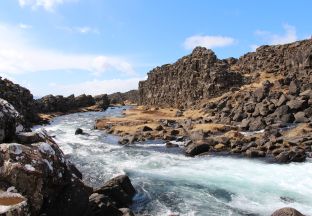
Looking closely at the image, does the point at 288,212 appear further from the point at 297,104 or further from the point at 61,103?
the point at 61,103

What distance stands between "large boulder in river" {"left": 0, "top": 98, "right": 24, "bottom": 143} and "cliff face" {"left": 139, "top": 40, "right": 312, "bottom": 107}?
66.4 meters

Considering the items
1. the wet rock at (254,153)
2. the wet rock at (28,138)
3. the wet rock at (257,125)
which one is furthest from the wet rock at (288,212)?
the wet rock at (257,125)

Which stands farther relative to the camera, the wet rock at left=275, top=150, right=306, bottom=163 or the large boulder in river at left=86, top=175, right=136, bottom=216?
the wet rock at left=275, top=150, right=306, bottom=163

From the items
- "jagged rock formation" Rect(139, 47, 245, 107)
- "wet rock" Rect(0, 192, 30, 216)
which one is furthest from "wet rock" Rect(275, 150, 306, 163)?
"jagged rock formation" Rect(139, 47, 245, 107)

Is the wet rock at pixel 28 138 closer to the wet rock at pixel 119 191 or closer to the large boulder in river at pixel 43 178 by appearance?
the large boulder in river at pixel 43 178

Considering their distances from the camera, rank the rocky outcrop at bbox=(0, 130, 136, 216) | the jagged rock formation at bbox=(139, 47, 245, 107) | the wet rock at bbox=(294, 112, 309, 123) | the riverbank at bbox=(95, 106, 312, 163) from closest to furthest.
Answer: the rocky outcrop at bbox=(0, 130, 136, 216) < the riverbank at bbox=(95, 106, 312, 163) < the wet rock at bbox=(294, 112, 309, 123) < the jagged rock formation at bbox=(139, 47, 245, 107)

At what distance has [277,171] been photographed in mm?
37844

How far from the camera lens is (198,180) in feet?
117

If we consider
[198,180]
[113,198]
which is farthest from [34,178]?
[198,180]

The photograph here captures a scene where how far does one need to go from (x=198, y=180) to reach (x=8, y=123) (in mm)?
19497

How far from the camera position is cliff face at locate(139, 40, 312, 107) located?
9538 centimetres

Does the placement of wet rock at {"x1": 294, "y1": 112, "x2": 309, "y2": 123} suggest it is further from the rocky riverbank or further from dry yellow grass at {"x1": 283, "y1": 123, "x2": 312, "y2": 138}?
the rocky riverbank

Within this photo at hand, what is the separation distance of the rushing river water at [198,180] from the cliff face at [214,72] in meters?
42.8

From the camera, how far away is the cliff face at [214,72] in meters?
95.4
